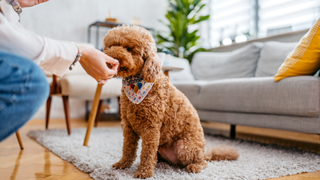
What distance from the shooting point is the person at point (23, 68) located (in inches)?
20.1

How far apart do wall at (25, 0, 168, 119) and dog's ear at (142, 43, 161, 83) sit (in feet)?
9.96

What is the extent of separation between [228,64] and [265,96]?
4.03ft

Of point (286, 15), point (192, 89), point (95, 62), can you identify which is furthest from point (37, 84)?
point (286, 15)

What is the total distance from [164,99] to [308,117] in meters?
1.01

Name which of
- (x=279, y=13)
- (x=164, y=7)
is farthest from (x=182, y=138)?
(x=164, y=7)

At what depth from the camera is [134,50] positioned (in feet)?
3.54

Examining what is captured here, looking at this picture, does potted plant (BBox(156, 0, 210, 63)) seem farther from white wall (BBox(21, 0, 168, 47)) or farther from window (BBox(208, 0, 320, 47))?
white wall (BBox(21, 0, 168, 47))

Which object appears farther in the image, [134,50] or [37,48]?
[134,50]

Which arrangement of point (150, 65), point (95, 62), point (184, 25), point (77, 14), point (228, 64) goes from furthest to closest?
point (77, 14)
point (184, 25)
point (228, 64)
point (150, 65)
point (95, 62)

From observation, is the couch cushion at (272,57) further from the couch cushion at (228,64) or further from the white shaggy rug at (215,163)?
the white shaggy rug at (215,163)

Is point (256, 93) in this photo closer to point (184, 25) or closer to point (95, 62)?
point (95, 62)

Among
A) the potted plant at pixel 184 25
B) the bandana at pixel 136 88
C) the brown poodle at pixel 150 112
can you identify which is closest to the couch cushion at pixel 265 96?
the brown poodle at pixel 150 112

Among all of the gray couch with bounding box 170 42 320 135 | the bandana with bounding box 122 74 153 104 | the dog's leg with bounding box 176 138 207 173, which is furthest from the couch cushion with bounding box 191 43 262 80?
the bandana with bounding box 122 74 153 104

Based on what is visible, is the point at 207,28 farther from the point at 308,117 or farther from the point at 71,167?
the point at 71,167
